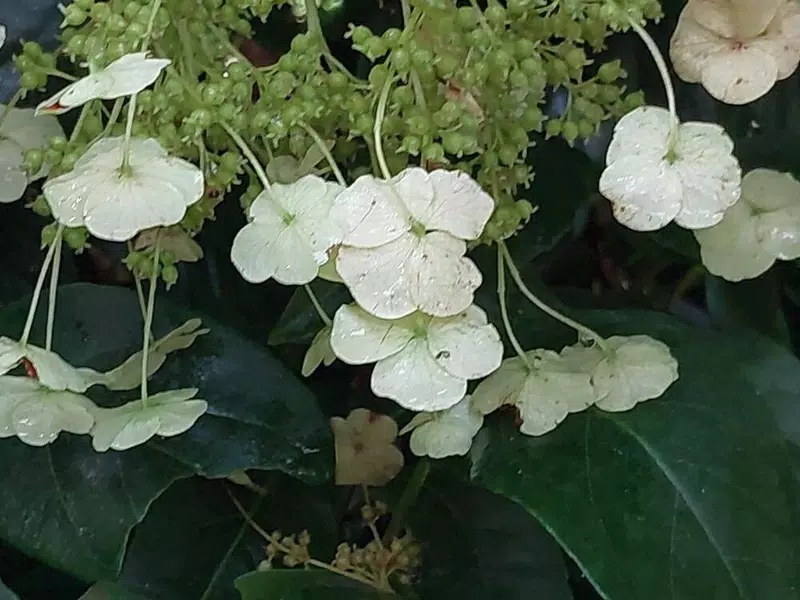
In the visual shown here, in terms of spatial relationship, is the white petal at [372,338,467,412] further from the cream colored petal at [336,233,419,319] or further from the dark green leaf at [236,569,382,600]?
the dark green leaf at [236,569,382,600]

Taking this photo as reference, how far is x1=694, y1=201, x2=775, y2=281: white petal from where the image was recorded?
1.93 ft

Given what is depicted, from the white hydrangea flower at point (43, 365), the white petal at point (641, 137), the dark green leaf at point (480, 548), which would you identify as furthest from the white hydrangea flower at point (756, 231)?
the white hydrangea flower at point (43, 365)

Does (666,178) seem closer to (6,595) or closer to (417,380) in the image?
(417,380)

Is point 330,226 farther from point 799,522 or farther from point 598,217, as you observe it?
point 598,217

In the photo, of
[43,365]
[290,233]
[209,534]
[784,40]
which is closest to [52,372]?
[43,365]

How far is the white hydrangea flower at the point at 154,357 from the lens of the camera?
1.93ft

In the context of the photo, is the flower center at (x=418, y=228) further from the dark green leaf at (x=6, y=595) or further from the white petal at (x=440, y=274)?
the dark green leaf at (x=6, y=595)

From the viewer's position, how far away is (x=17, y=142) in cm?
59

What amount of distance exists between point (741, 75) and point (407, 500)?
36 centimetres

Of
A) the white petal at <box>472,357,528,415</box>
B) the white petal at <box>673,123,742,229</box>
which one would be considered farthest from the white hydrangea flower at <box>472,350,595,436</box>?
the white petal at <box>673,123,742,229</box>

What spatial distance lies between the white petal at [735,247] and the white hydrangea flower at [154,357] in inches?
10.9

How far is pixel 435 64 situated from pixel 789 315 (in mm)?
510

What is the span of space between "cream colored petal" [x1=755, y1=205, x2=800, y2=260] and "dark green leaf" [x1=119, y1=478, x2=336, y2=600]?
0.33 metres

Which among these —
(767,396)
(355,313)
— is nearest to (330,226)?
(355,313)
